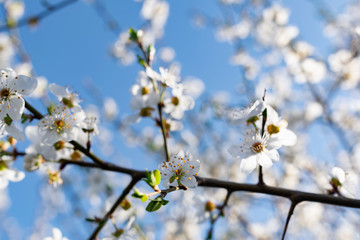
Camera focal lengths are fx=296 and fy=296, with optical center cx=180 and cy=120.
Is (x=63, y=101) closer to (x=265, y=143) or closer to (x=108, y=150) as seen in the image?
(x=265, y=143)

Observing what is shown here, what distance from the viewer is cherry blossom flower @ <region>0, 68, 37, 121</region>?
1135 mm

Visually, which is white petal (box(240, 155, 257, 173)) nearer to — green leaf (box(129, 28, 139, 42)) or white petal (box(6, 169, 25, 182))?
green leaf (box(129, 28, 139, 42))

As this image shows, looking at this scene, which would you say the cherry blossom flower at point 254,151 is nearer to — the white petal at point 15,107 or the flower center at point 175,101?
the flower center at point 175,101

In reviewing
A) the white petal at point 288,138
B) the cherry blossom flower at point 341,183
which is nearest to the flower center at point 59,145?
the white petal at point 288,138

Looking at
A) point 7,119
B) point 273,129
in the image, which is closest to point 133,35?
point 7,119

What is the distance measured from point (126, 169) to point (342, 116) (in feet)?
19.3

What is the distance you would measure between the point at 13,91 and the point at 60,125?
8.8 inches

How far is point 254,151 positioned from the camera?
1208mm

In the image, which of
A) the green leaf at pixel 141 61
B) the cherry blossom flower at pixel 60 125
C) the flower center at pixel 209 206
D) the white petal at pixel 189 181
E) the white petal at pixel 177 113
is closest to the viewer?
the white petal at pixel 189 181

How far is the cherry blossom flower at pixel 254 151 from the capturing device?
1.18m

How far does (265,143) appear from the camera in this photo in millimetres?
1239

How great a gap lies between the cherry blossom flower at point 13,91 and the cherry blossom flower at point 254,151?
84 cm

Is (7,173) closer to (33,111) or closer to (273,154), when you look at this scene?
(33,111)

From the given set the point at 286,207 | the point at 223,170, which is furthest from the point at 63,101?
the point at 286,207
